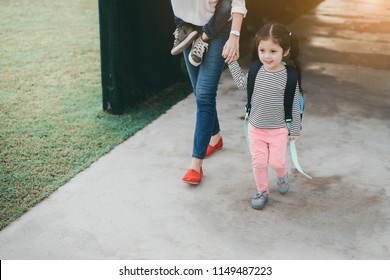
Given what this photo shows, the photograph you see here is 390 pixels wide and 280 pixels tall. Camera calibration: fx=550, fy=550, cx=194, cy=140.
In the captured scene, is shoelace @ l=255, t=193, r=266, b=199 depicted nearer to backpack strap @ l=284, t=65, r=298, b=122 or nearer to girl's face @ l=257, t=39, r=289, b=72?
backpack strap @ l=284, t=65, r=298, b=122

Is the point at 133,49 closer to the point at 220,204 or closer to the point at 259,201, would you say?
the point at 220,204

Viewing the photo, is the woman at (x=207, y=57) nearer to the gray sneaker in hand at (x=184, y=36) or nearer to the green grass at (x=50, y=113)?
the gray sneaker in hand at (x=184, y=36)

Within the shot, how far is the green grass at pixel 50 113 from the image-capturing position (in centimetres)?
Answer: 393

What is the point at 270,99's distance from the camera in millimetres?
3266

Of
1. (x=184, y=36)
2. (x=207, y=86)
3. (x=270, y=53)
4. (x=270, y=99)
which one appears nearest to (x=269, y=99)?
(x=270, y=99)

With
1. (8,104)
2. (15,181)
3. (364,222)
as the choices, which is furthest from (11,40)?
(364,222)

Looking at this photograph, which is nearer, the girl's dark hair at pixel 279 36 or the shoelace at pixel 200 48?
the girl's dark hair at pixel 279 36

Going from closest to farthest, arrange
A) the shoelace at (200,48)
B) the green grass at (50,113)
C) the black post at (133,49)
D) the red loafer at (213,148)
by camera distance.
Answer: the shoelace at (200,48), the green grass at (50,113), the red loafer at (213,148), the black post at (133,49)

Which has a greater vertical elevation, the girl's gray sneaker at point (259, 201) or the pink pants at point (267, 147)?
the pink pants at point (267, 147)

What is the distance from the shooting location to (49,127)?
4.90 metres

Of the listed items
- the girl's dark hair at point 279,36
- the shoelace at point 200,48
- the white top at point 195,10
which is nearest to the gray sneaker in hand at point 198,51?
the shoelace at point 200,48

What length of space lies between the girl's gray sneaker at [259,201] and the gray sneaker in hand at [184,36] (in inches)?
43.0

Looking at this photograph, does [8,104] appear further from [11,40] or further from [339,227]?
[339,227]

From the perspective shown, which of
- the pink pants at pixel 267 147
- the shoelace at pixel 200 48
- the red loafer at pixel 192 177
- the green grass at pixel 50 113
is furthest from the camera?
the green grass at pixel 50 113
